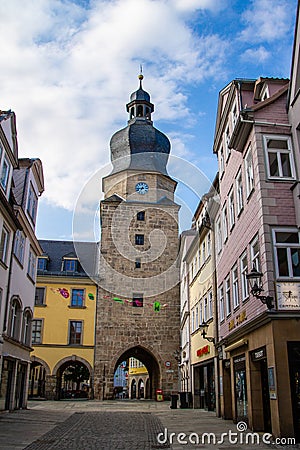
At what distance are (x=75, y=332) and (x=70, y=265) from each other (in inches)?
246

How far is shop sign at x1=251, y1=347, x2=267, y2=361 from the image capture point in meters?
12.6

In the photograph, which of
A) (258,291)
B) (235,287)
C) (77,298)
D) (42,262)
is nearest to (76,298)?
(77,298)

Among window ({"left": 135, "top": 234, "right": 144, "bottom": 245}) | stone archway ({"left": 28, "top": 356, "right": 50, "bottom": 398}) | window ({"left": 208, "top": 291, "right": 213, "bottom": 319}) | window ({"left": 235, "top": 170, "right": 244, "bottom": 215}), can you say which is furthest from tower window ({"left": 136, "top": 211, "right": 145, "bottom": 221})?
window ({"left": 235, "top": 170, "right": 244, "bottom": 215})

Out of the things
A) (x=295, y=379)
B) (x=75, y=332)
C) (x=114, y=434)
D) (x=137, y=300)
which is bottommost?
(x=114, y=434)

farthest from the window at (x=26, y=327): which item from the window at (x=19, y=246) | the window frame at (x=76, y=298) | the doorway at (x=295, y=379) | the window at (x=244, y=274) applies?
the doorway at (x=295, y=379)

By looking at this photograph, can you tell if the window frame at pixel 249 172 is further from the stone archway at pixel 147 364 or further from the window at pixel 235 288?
the stone archway at pixel 147 364

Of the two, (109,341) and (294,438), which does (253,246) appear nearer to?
(294,438)

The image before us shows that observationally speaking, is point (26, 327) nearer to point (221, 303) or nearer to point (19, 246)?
point (19, 246)

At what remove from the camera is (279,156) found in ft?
45.1

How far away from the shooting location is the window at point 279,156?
44.4 feet

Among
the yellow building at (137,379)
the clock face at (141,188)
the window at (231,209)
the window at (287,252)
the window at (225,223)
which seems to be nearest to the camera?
the window at (287,252)

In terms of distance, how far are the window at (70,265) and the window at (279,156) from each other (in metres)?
28.3

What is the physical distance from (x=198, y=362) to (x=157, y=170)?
20.0 metres

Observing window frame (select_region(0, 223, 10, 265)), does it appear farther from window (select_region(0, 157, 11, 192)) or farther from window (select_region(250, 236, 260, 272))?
window (select_region(250, 236, 260, 272))
